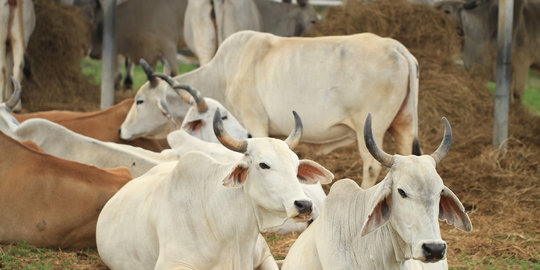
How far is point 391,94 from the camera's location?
7.37 metres

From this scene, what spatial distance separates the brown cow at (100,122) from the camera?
26.8 feet

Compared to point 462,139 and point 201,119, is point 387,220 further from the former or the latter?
point 462,139

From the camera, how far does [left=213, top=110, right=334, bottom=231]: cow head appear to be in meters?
4.26

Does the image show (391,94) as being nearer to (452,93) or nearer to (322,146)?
(322,146)

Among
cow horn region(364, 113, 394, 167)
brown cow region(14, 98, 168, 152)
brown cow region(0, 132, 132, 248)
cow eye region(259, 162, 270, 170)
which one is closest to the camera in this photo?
cow horn region(364, 113, 394, 167)

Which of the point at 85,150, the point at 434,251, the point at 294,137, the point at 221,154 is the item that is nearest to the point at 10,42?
the point at 85,150

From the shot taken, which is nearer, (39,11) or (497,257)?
(497,257)

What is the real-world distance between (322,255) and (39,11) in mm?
9251

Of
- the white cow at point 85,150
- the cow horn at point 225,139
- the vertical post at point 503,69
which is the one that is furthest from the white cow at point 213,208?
the vertical post at point 503,69

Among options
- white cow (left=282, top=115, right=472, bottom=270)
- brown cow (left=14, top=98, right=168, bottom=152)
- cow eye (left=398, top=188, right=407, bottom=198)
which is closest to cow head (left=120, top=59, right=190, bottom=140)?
brown cow (left=14, top=98, right=168, bottom=152)

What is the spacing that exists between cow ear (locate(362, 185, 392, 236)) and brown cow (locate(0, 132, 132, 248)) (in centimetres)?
246

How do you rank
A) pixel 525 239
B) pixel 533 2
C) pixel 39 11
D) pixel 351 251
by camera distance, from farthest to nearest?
pixel 39 11 → pixel 533 2 → pixel 525 239 → pixel 351 251

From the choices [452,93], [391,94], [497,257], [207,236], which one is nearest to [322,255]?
[207,236]

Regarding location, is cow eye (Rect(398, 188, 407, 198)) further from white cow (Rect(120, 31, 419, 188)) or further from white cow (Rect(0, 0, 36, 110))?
white cow (Rect(0, 0, 36, 110))
